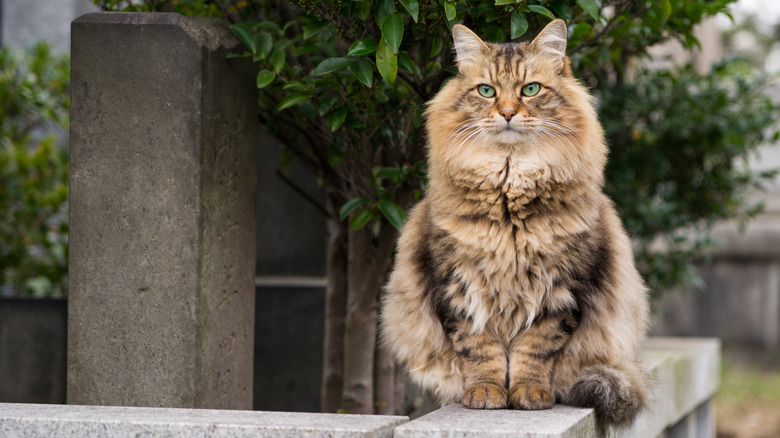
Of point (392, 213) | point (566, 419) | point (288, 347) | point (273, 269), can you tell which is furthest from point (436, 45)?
point (273, 269)

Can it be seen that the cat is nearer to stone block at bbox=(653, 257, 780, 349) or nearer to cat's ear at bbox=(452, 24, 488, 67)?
cat's ear at bbox=(452, 24, 488, 67)

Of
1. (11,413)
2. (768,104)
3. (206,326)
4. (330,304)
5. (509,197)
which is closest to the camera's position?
(11,413)

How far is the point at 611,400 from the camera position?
2.35 meters

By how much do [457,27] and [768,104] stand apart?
9.40 feet

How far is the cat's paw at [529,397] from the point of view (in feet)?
7.61

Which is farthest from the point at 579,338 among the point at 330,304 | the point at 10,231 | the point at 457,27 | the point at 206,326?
the point at 10,231

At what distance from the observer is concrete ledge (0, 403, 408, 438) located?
2.05 meters

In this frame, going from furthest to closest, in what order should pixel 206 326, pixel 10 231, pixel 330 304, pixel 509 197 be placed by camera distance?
pixel 10 231
pixel 330 304
pixel 206 326
pixel 509 197

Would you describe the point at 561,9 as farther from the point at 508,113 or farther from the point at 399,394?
the point at 399,394

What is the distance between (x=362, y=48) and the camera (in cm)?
252

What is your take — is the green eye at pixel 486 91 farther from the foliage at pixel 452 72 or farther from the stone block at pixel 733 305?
the stone block at pixel 733 305

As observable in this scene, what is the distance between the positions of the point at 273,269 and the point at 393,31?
2508mm

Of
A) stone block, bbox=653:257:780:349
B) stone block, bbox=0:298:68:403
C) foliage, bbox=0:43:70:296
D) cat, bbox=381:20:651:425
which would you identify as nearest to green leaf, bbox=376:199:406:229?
cat, bbox=381:20:651:425

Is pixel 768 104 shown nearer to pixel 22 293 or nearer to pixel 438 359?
pixel 438 359
